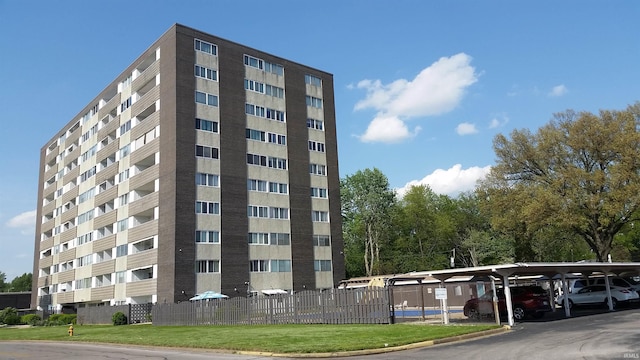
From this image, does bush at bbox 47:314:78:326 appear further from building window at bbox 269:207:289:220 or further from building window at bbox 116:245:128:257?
building window at bbox 269:207:289:220

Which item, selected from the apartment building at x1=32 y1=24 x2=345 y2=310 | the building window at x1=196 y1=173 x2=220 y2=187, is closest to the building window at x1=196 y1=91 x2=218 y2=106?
the apartment building at x1=32 y1=24 x2=345 y2=310

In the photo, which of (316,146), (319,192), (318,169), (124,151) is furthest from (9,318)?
(316,146)

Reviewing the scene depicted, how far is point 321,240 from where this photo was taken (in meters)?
61.5

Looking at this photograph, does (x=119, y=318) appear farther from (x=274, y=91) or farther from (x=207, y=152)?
(x=274, y=91)

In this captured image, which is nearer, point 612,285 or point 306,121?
point 612,285

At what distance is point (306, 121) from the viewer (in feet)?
209

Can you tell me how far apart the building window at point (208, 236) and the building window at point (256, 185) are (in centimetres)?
670

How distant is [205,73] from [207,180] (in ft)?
38.3

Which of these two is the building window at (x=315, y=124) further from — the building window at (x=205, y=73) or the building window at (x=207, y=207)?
the building window at (x=207, y=207)

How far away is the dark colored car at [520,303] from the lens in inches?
1075

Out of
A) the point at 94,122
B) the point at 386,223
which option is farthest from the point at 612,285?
the point at 94,122

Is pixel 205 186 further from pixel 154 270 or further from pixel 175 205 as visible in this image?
pixel 154 270

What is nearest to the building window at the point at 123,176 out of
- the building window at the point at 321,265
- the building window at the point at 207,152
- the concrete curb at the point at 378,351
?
the building window at the point at 207,152

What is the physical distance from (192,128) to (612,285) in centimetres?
3902
